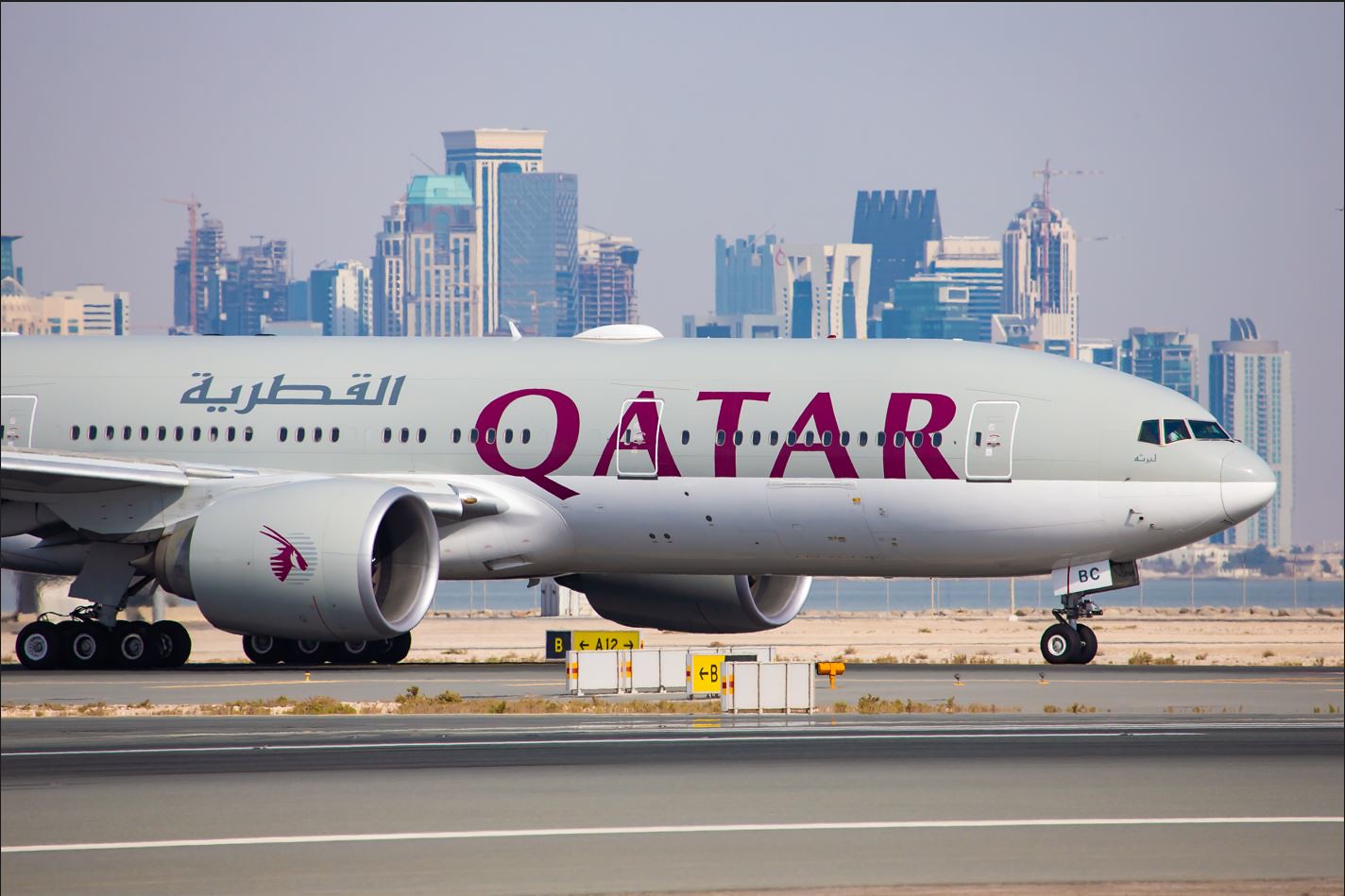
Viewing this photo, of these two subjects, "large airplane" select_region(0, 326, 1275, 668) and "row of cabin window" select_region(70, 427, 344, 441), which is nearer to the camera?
"large airplane" select_region(0, 326, 1275, 668)

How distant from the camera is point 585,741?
70.1 ft

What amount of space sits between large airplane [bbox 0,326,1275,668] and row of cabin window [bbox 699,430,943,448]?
3 centimetres

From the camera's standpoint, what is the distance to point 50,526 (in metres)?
32.3

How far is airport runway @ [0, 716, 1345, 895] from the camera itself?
1381 cm

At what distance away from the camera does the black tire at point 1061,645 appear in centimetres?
3131

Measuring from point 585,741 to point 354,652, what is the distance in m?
15.0

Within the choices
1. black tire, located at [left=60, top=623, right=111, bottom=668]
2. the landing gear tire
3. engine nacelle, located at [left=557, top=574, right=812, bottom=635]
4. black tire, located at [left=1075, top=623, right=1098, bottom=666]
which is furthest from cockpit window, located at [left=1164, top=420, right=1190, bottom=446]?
black tire, located at [left=60, top=623, right=111, bottom=668]

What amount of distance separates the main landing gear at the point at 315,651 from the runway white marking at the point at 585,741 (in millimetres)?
14130

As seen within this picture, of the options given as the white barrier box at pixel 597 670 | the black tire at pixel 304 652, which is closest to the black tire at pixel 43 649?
the black tire at pixel 304 652

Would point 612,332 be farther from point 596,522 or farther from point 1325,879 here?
point 1325,879

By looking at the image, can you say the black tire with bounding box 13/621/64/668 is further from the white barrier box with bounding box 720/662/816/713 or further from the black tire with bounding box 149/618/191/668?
the white barrier box with bounding box 720/662/816/713

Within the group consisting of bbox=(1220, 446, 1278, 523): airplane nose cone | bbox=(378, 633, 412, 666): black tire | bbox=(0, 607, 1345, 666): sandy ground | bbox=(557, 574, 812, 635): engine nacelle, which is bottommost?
bbox=(0, 607, 1345, 666): sandy ground

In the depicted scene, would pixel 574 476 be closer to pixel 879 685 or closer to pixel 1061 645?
pixel 879 685

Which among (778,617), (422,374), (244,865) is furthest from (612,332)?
(244,865)
